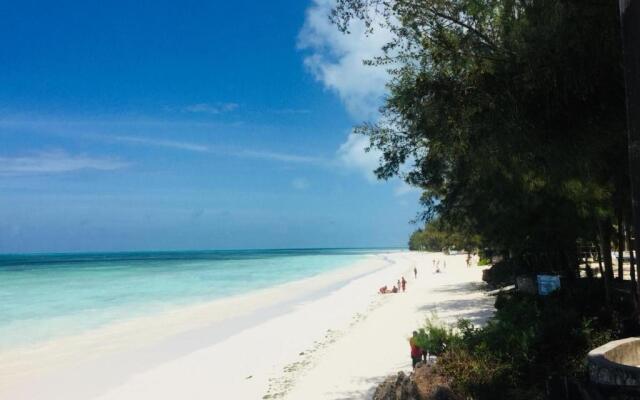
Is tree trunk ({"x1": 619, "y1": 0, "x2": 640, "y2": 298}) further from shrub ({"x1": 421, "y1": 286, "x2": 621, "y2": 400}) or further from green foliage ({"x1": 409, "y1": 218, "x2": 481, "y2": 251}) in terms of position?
green foliage ({"x1": 409, "y1": 218, "x2": 481, "y2": 251})

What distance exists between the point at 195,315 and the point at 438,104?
90.0 ft

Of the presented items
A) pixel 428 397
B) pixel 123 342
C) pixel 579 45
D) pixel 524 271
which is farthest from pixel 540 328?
pixel 123 342

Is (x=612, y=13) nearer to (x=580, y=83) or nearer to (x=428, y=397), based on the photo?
(x=580, y=83)

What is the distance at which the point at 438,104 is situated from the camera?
8.80 metres

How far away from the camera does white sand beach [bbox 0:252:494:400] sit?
45.3 ft

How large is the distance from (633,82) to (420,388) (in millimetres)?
6646

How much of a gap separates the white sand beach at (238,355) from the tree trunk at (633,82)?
953cm

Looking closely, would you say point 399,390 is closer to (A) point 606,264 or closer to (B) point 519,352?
(B) point 519,352

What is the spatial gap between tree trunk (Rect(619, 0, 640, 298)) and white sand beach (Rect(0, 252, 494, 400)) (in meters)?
9.53

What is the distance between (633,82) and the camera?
3.09 m

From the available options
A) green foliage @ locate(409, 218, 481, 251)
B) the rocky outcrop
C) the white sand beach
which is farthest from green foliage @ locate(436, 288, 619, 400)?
green foliage @ locate(409, 218, 481, 251)

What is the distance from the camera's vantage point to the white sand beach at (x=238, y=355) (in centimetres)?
1379

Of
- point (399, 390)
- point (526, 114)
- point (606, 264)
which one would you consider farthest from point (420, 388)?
point (606, 264)

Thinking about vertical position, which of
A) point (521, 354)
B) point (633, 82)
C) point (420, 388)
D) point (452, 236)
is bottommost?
point (420, 388)
